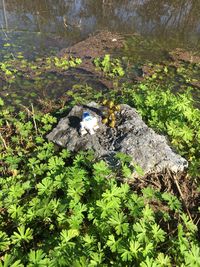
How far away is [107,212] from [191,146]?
2446 millimetres

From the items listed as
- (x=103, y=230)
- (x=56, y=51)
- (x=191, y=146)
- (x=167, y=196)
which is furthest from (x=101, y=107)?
(x=56, y=51)

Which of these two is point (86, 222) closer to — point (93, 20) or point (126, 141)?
point (126, 141)

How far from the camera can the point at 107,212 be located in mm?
3469

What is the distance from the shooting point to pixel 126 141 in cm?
469

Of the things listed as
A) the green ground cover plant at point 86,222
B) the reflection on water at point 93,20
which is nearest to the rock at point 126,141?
the green ground cover plant at point 86,222

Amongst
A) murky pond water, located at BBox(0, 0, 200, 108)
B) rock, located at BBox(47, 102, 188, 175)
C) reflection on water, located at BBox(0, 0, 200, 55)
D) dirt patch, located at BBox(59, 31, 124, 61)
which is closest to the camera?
rock, located at BBox(47, 102, 188, 175)

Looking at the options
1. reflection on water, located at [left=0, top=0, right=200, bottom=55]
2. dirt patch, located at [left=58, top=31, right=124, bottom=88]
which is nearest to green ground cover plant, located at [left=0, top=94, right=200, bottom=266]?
dirt patch, located at [left=58, top=31, right=124, bottom=88]

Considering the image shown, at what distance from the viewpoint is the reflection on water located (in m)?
9.97

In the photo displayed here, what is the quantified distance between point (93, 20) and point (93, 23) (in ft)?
0.96

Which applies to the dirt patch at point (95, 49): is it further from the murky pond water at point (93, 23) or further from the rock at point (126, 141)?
the rock at point (126, 141)

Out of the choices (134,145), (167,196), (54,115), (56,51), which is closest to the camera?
(167,196)

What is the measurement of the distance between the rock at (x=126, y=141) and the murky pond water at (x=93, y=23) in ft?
14.3

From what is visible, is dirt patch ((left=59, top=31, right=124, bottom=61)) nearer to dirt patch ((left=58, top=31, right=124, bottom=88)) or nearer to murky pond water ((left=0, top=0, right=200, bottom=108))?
dirt patch ((left=58, top=31, right=124, bottom=88))

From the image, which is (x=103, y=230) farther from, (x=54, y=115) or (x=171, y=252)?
(x=54, y=115)
